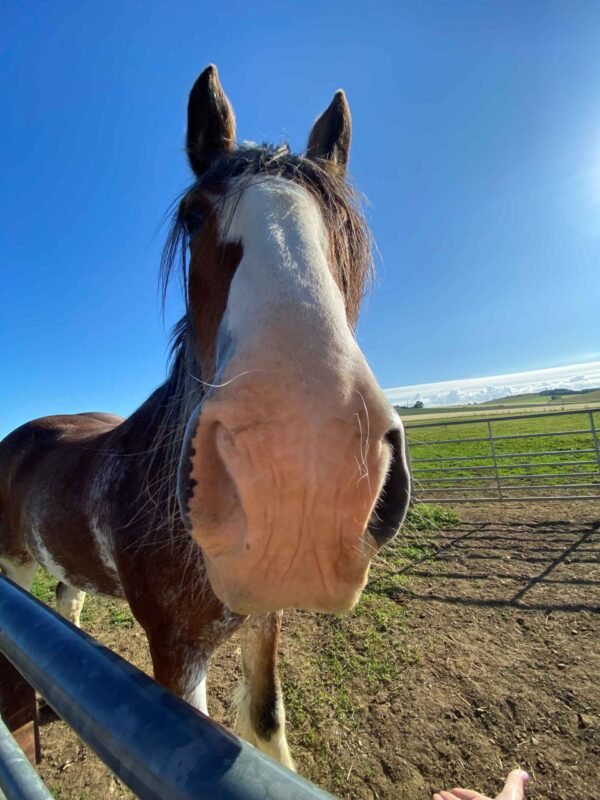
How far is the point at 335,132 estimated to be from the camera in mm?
2412

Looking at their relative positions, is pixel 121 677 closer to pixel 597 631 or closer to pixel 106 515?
pixel 106 515

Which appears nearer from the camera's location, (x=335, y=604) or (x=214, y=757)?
(x=214, y=757)

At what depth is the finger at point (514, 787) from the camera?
1244mm

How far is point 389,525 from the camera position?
111cm

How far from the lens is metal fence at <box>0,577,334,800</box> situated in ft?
1.58

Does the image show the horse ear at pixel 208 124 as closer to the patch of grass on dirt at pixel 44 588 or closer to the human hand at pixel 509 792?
the human hand at pixel 509 792

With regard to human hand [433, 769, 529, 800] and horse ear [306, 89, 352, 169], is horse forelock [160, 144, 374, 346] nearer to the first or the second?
horse ear [306, 89, 352, 169]

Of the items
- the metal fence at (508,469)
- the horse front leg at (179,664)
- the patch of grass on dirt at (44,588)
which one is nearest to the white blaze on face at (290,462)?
the horse front leg at (179,664)

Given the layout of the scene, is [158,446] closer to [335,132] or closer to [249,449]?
[249,449]

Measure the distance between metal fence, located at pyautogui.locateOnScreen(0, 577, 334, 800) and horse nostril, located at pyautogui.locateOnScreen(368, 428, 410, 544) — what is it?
0.65 meters

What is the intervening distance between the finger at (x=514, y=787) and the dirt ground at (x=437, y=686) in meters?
0.97

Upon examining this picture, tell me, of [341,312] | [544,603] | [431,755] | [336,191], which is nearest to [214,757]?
[341,312]

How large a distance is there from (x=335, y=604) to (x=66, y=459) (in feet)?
10.2

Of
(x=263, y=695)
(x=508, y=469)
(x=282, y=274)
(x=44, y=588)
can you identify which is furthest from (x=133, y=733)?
(x=508, y=469)
